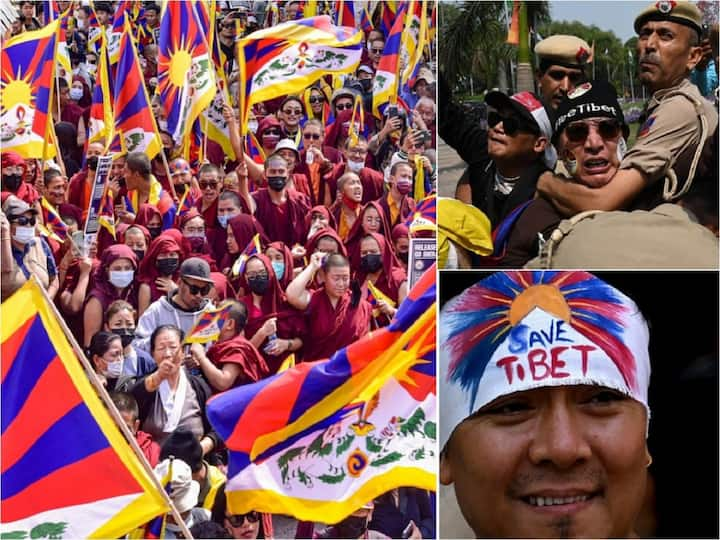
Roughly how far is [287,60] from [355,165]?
0.95m

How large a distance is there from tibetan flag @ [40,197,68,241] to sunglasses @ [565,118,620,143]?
12.7 feet

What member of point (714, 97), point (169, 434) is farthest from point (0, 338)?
point (714, 97)

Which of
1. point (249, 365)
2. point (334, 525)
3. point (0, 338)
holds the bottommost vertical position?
point (334, 525)

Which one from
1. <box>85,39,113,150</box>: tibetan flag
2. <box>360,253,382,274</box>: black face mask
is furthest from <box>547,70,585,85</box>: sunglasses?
<box>85,39,113,150</box>: tibetan flag

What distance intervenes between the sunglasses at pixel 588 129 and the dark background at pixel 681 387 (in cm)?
79

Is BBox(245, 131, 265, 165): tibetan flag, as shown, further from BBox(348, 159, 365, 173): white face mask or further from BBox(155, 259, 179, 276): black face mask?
BBox(155, 259, 179, 276): black face mask

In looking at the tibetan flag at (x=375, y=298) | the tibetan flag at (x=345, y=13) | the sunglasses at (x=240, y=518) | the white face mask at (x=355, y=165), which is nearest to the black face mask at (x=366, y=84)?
the tibetan flag at (x=345, y=13)

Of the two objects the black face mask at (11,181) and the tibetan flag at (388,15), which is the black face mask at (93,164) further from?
the tibetan flag at (388,15)

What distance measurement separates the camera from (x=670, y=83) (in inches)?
324

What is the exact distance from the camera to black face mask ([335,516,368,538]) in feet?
29.2

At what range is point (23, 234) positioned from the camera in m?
9.79

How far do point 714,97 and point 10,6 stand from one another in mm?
5270

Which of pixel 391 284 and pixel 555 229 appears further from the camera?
pixel 391 284

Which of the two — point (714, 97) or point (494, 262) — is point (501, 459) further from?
point (714, 97)
